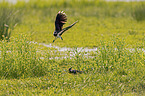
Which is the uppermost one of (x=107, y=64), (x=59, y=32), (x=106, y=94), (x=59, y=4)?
(x=59, y=4)

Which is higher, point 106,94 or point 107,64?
point 107,64

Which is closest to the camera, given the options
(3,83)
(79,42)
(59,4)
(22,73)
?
(3,83)

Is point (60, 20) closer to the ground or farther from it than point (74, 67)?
farther from it

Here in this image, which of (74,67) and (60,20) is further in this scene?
(74,67)

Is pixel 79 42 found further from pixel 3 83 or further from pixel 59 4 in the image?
pixel 59 4

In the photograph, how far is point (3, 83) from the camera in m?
7.28

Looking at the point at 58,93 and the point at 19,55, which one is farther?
the point at 19,55

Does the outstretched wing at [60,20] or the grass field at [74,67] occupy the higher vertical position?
the outstretched wing at [60,20]

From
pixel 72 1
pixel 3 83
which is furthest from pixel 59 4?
pixel 3 83

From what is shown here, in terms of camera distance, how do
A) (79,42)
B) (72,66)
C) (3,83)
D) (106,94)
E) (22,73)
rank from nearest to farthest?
(106,94) < (3,83) < (22,73) < (72,66) < (79,42)

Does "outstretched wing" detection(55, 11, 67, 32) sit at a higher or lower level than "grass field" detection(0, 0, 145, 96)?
higher

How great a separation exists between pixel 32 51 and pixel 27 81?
97cm

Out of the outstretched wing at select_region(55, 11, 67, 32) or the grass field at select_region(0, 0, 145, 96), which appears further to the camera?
the outstretched wing at select_region(55, 11, 67, 32)

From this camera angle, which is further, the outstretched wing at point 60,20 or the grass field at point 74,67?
the outstretched wing at point 60,20
